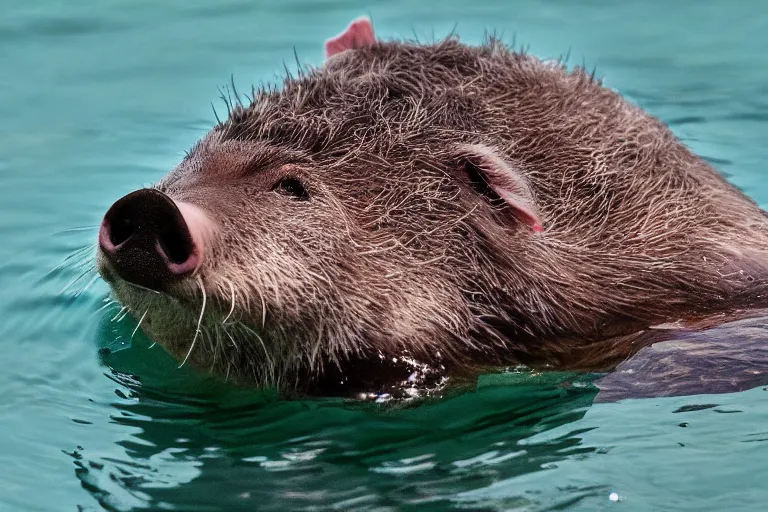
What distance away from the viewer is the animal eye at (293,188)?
727 cm

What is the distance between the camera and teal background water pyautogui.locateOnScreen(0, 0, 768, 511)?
254 inches

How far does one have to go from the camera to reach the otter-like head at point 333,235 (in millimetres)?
6914

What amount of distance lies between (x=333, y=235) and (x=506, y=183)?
3.49ft

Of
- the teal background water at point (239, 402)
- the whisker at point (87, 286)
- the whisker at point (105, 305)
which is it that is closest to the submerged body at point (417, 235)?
the teal background water at point (239, 402)

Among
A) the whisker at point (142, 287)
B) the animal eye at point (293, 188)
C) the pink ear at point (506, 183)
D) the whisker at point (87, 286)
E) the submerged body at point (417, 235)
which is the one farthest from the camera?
the whisker at point (87, 286)

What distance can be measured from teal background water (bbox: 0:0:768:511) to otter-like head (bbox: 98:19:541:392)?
453 millimetres

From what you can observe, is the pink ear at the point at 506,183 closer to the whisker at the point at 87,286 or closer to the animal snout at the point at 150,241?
the animal snout at the point at 150,241

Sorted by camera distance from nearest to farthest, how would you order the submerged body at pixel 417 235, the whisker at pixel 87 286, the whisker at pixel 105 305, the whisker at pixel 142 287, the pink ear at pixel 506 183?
the whisker at pixel 142 287 → the submerged body at pixel 417 235 → the pink ear at pixel 506 183 → the whisker at pixel 87 286 → the whisker at pixel 105 305

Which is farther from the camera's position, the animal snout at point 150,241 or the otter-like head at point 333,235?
the otter-like head at point 333,235

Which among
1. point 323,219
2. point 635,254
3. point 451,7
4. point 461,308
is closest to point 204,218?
point 323,219

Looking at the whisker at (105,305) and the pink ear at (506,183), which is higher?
the pink ear at (506,183)

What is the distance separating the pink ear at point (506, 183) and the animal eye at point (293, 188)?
955mm

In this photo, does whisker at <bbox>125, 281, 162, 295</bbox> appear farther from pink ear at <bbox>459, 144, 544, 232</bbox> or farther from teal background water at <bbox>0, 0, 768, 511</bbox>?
pink ear at <bbox>459, 144, 544, 232</bbox>

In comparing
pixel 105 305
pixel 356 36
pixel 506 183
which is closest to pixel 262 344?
pixel 506 183
